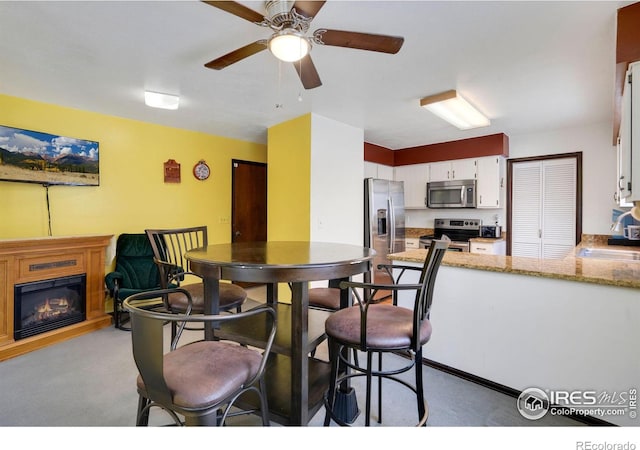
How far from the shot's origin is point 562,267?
192 centimetres

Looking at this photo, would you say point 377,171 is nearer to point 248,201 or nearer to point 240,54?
point 248,201

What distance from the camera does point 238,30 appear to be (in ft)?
6.43

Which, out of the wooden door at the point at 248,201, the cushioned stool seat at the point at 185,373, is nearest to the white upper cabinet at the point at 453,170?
the wooden door at the point at 248,201

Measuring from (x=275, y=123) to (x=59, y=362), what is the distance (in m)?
3.17

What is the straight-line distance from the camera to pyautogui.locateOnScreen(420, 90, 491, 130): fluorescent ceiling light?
2.92 m

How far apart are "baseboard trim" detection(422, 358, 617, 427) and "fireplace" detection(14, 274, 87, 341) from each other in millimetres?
3363

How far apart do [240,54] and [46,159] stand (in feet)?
8.72

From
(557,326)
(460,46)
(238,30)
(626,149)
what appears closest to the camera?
(626,149)

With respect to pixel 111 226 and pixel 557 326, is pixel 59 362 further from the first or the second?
pixel 557 326

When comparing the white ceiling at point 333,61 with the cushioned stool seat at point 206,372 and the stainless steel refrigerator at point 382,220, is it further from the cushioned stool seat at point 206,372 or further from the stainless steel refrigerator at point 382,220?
the cushioned stool seat at point 206,372

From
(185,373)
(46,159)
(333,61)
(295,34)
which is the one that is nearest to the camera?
(185,373)

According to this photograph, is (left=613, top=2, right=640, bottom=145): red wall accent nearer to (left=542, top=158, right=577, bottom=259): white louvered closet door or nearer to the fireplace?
(left=542, top=158, right=577, bottom=259): white louvered closet door

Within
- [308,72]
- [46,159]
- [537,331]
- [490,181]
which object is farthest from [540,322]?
[46,159]
